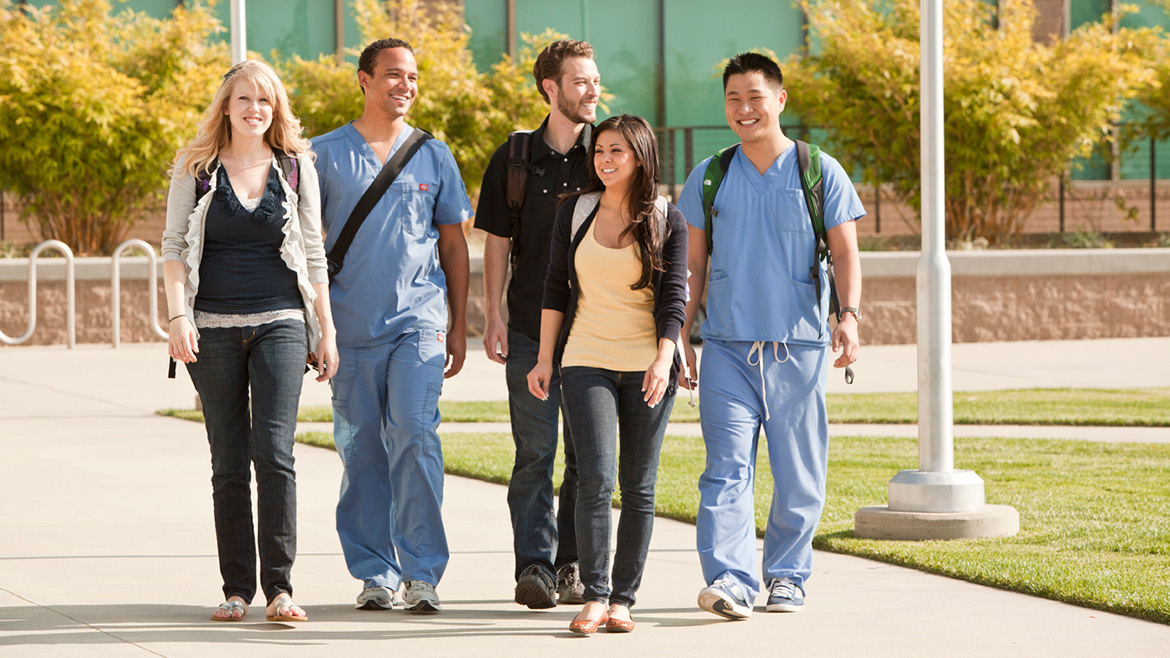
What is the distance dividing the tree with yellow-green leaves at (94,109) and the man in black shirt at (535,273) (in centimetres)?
1325

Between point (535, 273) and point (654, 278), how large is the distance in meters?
0.62

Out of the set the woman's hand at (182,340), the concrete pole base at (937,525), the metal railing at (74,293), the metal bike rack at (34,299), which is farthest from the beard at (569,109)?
the metal bike rack at (34,299)

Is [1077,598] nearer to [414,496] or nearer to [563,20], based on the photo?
[414,496]

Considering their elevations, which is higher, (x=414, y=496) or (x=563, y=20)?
(x=563, y=20)

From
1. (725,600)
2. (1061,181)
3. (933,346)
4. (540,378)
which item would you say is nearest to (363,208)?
(540,378)

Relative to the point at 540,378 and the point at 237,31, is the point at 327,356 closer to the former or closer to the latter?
the point at 540,378

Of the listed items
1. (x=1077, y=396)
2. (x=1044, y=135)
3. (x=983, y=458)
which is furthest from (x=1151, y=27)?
(x=983, y=458)

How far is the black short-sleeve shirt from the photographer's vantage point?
567cm

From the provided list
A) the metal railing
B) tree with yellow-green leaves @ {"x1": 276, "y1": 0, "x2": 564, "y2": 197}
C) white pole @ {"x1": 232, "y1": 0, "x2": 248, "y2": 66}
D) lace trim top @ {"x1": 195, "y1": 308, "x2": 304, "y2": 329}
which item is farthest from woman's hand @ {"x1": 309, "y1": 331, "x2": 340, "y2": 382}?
tree with yellow-green leaves @ {"x1": 276, "y1": 0, "x2": 564, "y2": 197}

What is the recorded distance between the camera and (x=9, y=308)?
17.8 meters

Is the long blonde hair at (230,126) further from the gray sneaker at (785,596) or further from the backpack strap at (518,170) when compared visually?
the gray sneaker at (785,596)

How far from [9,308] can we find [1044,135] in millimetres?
12800

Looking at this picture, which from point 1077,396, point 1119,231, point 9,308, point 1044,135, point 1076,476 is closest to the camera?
point 1076,476

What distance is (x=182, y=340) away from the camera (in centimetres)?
504
